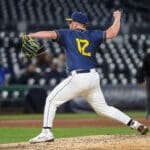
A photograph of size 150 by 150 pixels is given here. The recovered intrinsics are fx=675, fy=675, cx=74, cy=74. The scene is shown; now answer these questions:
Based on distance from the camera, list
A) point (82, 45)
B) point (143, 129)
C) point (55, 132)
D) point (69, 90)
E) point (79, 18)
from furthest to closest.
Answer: point (55, 132), point (143, 129), point (79, 18), point (82, 45), point (69, 90)

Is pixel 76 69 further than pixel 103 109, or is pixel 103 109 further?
pixel 103 109

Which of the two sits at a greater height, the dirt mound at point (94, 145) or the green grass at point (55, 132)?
the dirt mound at point (94, 145)

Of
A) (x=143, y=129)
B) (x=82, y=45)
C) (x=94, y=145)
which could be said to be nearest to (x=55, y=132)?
(x=143, y=129)

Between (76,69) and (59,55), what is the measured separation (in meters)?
12.1

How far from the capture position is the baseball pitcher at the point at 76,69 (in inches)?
320

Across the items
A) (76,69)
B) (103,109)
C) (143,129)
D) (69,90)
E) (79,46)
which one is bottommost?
(143,129)

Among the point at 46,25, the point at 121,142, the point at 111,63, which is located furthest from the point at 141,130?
the point at 46,25

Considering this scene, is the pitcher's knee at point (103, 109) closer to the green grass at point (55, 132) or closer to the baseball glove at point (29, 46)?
the baseball glove at point (29, 46)

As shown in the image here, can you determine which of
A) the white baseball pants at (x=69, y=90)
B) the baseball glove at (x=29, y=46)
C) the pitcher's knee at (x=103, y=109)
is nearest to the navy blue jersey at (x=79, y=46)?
the white baseball pants at (x=69, y=90)

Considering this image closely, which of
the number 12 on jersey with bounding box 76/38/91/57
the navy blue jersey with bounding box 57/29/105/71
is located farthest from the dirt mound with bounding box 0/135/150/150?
the number 12 on jersey with bounding box 76/38/91/57

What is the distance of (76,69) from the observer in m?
8.18

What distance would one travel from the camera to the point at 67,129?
11852mm

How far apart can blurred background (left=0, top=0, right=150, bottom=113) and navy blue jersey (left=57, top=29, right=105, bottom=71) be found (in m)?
9.22

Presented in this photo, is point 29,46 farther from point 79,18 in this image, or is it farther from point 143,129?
point 143,129
